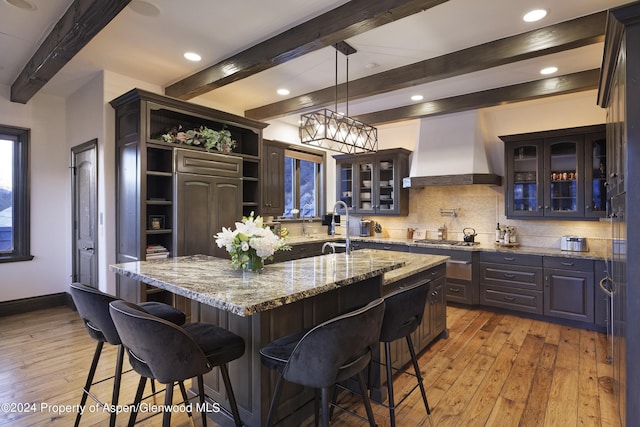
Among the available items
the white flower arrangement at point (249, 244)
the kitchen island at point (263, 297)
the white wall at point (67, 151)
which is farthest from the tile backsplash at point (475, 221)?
the white flower arrangement at point (249, 244)

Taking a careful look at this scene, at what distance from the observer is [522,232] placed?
196 inches

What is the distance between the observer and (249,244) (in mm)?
2090

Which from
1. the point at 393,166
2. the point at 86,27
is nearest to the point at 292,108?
the point at 393,166

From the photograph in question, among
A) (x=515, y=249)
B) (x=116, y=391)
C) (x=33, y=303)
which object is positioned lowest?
(x=33, y=303)

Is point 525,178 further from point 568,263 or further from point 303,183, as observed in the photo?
point 303,183

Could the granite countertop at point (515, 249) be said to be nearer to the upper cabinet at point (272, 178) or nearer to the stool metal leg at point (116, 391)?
the upper cabinet at point (272, 178)

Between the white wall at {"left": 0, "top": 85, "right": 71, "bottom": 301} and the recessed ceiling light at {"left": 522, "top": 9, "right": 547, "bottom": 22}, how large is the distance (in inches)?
214

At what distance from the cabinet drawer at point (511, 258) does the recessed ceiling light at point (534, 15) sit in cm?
277

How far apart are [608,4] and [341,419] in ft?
11.3

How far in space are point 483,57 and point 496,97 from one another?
1.36 m

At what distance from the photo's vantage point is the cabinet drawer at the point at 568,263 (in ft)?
13.1

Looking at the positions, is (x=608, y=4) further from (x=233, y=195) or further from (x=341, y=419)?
(x=233, y=195)

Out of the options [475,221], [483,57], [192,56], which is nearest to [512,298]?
[475,221]

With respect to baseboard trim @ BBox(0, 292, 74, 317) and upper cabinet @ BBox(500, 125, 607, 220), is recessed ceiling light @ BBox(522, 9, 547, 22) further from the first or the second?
baseboard trim @ BBox(0, 292, 74, 317)
